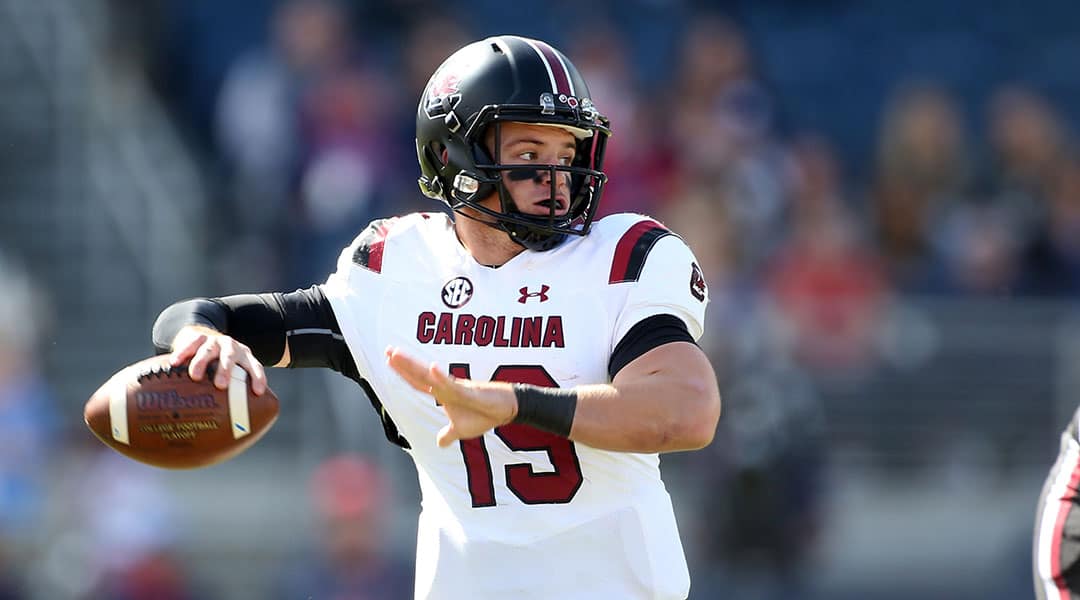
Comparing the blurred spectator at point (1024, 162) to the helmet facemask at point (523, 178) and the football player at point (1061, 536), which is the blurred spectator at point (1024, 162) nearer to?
the football player at point (1061, 536)

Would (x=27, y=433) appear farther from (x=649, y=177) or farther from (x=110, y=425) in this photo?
(x=110, y=425)

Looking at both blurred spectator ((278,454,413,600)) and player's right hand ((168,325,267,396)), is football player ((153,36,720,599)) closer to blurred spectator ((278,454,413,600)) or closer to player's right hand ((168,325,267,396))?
player's right hand ((168,325,267,396))

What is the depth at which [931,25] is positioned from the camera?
12.8 metres

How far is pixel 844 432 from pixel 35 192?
18.3 feet

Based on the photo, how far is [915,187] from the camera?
10281 mm

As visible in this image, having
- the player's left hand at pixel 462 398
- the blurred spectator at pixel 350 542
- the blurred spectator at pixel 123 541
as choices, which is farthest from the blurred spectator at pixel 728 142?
the player's left hand at pixel 462 398

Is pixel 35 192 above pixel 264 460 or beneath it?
above

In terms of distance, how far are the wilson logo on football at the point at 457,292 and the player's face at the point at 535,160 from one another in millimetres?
225

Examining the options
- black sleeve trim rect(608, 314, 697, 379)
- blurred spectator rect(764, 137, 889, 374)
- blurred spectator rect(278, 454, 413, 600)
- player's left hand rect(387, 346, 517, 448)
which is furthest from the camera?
blurred spectator rect(764, 137, 889, 374)

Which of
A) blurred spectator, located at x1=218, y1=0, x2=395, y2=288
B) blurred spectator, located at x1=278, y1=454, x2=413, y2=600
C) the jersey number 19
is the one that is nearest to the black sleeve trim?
the jersey number 19

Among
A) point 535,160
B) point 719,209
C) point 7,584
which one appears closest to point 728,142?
point 719,209

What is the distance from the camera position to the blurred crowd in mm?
8406

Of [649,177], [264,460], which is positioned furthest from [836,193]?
[264,460]

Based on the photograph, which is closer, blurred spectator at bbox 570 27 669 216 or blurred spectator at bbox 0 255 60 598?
blurred spectator at bbox 0 255 60 598
